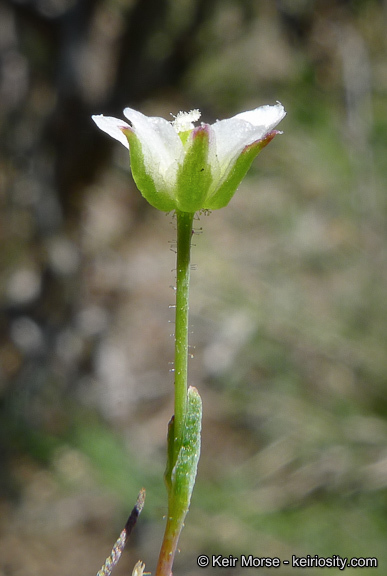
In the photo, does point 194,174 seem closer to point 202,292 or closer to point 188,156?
point 188,156

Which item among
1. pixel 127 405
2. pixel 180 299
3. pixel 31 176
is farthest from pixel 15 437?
pixel 180 299

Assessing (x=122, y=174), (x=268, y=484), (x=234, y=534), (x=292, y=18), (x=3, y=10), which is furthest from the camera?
(x=292, y=18)

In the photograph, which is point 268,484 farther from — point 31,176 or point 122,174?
point 122,174

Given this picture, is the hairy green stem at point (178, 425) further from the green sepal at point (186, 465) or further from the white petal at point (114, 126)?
the white petal at point (114, 126)

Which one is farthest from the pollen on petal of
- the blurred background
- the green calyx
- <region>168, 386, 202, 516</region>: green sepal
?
the blurred background

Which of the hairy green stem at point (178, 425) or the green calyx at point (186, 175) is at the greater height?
the green calyx at point (186, 175)

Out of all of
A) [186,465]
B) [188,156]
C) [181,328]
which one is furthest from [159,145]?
[186,465]

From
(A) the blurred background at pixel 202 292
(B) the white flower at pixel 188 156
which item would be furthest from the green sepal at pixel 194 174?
(A) the blurred background at pixel 202 292
